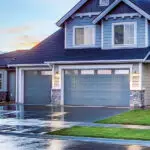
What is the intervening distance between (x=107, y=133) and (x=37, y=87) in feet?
52.2

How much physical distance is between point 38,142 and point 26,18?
791 inches

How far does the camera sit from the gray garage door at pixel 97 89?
26719 mm

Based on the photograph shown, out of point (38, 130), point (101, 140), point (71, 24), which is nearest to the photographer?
point (101, 140)

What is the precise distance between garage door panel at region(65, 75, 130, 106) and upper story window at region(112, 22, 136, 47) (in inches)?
91.1

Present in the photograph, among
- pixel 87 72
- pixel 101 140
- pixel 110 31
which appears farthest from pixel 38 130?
pixel 110 31

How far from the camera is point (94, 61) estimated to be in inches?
1047

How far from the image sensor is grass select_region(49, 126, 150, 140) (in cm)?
1423

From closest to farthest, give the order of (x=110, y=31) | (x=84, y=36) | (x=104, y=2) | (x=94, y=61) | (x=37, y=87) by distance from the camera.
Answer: (x=94, y=61) < (x=110, y=31) < (x=84, y=36) < (x=104, y=2) < (x=37, y=87)

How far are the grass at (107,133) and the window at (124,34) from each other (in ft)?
40.1

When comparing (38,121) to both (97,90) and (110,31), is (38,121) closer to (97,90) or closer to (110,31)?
(97,90)

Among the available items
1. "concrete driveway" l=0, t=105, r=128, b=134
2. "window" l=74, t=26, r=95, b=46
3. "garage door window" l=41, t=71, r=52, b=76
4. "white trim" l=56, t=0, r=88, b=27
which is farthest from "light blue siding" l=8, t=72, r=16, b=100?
"concrete driveway" l=0, t=105, r=128, b=134

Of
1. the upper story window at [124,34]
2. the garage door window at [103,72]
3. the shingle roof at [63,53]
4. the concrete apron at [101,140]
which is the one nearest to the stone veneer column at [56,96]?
the shingle roof at [63,53]

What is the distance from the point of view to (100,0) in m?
29.9

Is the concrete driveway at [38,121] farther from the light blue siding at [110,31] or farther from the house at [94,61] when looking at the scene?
the light blue siding at [110,31]
